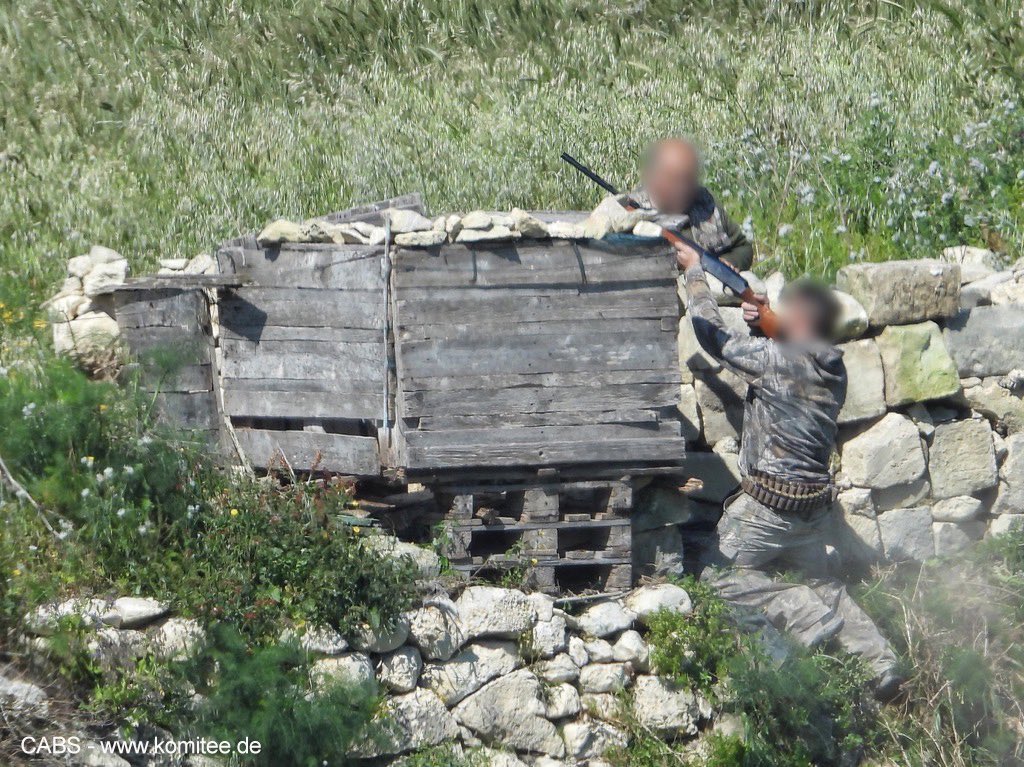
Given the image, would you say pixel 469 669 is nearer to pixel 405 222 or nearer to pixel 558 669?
pixel 558 669

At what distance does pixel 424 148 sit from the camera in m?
10.4

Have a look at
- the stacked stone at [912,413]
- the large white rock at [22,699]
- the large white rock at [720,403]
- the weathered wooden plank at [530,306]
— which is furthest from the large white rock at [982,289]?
the large white rock at [22,699]

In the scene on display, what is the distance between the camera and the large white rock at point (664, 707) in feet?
22.4

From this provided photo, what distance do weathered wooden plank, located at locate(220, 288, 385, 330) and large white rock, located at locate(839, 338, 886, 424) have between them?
111 inches

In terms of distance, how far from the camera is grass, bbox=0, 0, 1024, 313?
9344 millimetres

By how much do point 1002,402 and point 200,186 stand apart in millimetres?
5759

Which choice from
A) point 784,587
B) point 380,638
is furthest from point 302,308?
point 784,587

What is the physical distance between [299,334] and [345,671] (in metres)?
1.77

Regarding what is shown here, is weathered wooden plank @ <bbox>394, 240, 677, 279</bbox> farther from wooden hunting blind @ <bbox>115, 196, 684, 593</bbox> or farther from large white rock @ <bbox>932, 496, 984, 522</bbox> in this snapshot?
large white rock @ <bbox>932, 496, 984, 522</bbox>

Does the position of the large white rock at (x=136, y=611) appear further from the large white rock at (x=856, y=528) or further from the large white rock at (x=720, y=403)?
the large white rock at (x=856, y=528)

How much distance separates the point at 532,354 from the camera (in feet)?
22.5

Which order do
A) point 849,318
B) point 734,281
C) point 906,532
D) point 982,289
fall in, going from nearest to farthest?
point 734,281
point 849,318
point 906,532
point 982,289

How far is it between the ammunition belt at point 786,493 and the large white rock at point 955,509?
3.62 feet

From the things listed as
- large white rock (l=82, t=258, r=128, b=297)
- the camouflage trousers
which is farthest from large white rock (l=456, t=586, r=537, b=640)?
large white rock (l=82, t=258, r=128, b=297)
